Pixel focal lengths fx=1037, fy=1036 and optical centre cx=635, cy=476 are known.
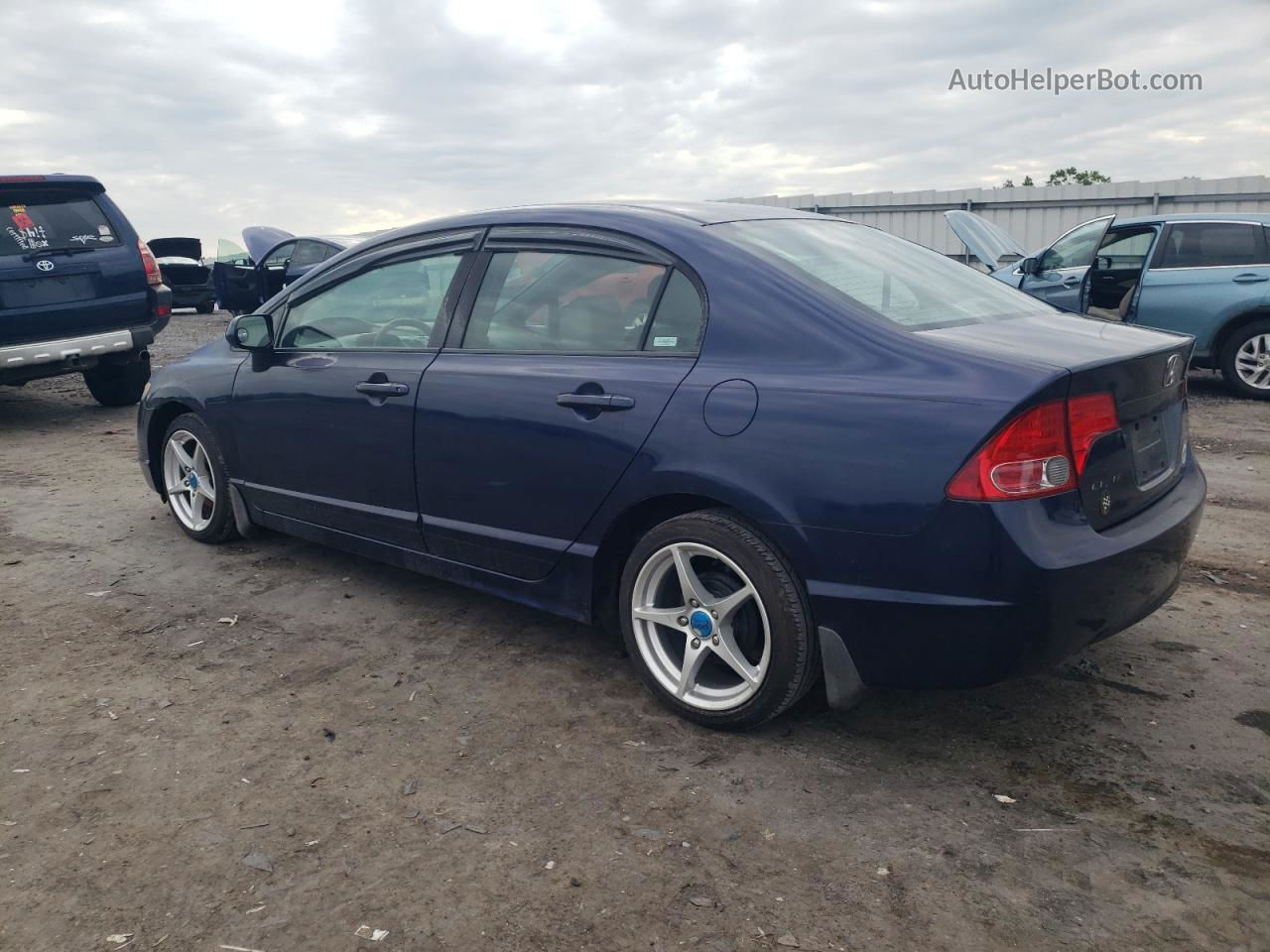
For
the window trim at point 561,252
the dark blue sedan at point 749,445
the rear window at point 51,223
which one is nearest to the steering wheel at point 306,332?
the dark blue sedan at point 749,445

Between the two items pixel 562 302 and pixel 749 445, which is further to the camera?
pixel 562 302

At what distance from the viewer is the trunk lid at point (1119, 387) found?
9.07 ft

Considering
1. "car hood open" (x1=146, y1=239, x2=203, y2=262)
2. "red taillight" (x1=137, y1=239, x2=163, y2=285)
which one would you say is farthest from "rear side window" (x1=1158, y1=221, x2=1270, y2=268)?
"car hood open" (x1=146, y1=239, x2=203, y2=262)

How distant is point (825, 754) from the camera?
Answer: 10.1ft

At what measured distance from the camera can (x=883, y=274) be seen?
11.3 feet

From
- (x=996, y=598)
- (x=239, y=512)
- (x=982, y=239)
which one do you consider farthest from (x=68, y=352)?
(x=982, y=239)

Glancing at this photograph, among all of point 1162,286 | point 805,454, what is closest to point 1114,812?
point 805,454

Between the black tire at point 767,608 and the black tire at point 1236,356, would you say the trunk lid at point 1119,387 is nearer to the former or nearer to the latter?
the black tire at point 767,608

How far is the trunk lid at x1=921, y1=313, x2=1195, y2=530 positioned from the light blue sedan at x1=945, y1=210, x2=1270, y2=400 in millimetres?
6568

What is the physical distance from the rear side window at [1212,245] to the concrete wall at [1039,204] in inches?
255

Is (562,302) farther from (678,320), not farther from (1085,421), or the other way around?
(1085,421)

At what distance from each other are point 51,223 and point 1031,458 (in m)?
8.53

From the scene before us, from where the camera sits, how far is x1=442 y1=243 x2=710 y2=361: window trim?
3309 mm

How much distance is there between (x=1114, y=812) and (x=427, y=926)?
1768 mm
